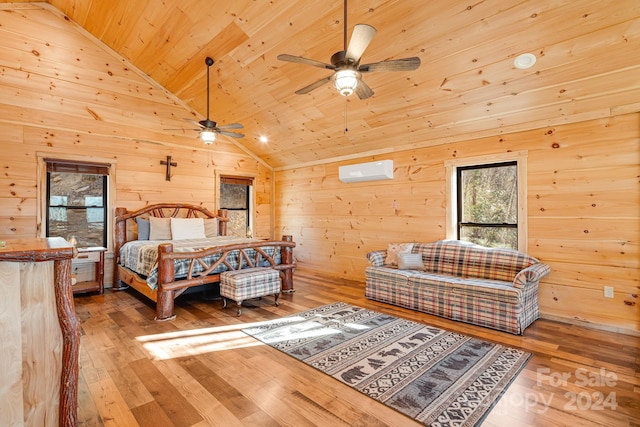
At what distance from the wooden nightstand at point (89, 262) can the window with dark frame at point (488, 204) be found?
5.31 m

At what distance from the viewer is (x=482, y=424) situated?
189cm

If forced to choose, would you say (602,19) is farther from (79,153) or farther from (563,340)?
(79,153)

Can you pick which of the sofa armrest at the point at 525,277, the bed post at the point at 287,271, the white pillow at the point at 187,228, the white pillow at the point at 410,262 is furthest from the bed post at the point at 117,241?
the sofa armrest at the point at 525,277

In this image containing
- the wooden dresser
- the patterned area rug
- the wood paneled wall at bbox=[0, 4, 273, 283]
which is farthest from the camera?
the wood paneled wall at bbox=[0, 4, 273, 283]

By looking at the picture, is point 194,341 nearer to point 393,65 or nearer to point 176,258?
point 176,258

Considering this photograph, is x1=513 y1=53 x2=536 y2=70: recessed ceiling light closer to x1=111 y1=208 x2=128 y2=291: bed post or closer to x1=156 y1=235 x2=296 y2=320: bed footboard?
x1=156 y1=235 x2=296 y2=320: bed footboard

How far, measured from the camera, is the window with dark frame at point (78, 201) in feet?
16.2

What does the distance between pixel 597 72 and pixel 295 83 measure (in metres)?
3.31

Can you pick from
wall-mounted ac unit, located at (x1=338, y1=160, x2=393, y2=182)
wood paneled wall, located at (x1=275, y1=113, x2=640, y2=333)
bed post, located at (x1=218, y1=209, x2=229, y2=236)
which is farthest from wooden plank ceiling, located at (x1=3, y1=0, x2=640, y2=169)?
bed post, located at (x1=218, y1=209, x2=229, y2=236)

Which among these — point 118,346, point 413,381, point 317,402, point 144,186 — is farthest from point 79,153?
point 413,381

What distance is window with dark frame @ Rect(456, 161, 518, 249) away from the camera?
416 centimetres

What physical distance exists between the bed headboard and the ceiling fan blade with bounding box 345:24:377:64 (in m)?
4.60

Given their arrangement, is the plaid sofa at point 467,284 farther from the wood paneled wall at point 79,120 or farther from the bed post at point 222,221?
the wood paneled wall at point 79,120

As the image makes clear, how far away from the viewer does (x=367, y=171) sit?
5.39m
